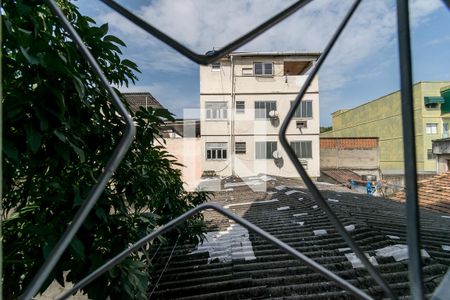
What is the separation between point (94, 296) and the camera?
478 millimetres

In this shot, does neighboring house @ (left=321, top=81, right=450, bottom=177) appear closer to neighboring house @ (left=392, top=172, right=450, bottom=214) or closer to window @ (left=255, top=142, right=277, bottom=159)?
window @ (left=255, top=142, right=277, bottom=159)

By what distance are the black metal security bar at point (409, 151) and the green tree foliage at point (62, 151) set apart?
0.42 metres

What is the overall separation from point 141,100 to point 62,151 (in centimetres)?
27

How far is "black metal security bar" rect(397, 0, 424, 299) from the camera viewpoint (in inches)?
9.1

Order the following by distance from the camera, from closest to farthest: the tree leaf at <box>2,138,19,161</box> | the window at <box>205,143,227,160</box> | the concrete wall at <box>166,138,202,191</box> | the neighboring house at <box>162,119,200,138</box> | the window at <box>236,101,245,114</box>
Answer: the tree leaf at <box>2,138,19,161</box> < the neighboring house at <box>162,119,200,138</box> < the concrete wall at <box>166,138,202,191</box> < the window at <box>236,101,245,114</box> < the window at <box>205,143,227,160</box>

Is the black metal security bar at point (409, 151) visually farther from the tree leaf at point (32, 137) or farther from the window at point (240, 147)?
the window at point (240, 147)

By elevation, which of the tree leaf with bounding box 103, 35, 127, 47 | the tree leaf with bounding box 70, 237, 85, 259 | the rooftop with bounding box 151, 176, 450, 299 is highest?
the tree leaf with bounding box 103, 35, 127, 47

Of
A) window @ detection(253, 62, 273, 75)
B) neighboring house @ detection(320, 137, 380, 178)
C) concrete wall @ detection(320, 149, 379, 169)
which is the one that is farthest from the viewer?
concrete wall @ detection(320, 149, 379, 169)

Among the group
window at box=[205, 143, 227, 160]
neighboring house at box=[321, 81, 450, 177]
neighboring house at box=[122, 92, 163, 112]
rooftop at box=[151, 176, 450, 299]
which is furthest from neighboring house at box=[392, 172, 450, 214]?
neighboring house at box=[122, 92, 163, 112]

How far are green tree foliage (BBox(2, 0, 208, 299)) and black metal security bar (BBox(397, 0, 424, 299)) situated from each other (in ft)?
1.37

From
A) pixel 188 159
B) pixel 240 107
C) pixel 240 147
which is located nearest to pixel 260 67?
pixel 240 107

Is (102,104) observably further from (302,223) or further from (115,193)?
(302,223)

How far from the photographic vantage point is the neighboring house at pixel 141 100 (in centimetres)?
65

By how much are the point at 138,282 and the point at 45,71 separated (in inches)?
16.1
